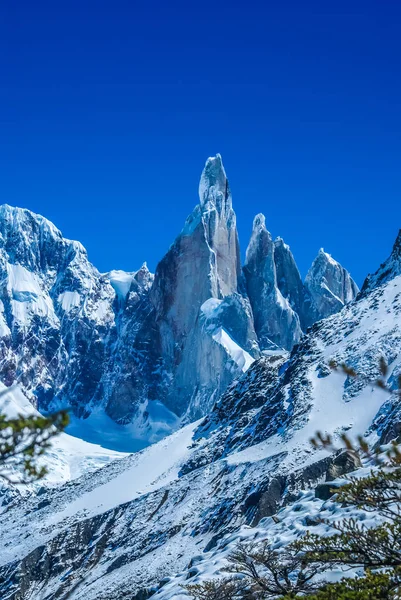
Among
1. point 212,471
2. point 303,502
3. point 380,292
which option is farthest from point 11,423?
point 380,292

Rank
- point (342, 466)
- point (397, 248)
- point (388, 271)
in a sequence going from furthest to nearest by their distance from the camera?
point (388, 271) < point (397, 248) < point (342, 466)

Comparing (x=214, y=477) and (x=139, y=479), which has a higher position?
(x=139, y=479)

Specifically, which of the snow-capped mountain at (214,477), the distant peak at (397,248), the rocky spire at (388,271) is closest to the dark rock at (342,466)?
the snow-capped mountain at (214,477)

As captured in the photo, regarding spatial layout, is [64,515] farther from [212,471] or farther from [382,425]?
[382,425]

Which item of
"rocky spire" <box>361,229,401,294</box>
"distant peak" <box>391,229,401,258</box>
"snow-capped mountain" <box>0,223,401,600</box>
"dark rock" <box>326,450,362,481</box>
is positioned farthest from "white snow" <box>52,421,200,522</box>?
"dark rock" <box>326,450,362,481</box>

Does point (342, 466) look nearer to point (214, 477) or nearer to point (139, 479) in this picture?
point (214, 477)

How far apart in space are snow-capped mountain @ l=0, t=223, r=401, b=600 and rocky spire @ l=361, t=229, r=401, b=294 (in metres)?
0.72

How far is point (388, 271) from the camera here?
11088 cm

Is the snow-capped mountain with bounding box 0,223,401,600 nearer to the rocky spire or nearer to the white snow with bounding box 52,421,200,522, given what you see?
the white snow with bounding box 52,421,200,522

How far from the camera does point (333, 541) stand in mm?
13367

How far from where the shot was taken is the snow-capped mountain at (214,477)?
6775 cm

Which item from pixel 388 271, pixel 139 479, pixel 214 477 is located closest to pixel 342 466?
pixel 214 477

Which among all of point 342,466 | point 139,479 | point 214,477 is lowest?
point 342,466

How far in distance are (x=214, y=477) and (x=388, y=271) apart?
45.7 metres
